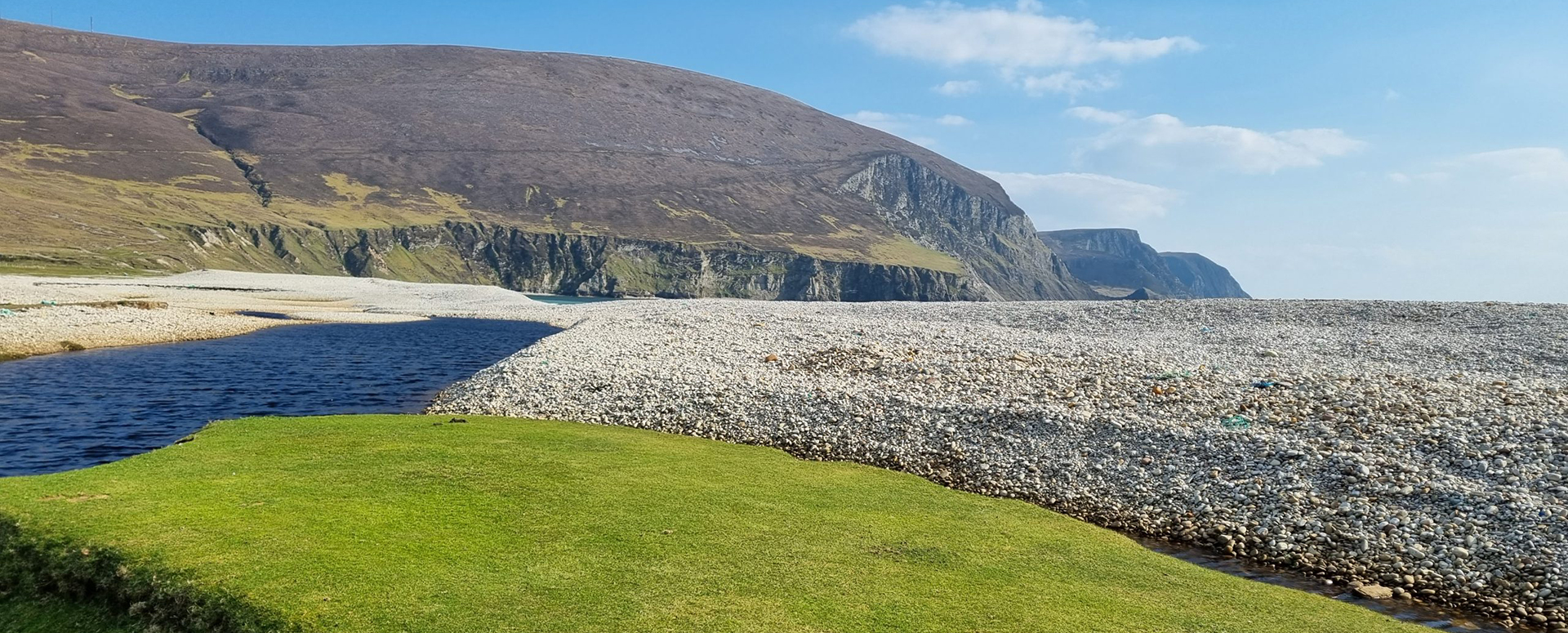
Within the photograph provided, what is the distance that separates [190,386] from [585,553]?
26968 mm

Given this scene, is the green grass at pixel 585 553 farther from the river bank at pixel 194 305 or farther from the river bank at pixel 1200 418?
the river bank at pixel 194 305

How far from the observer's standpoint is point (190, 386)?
98.9ft

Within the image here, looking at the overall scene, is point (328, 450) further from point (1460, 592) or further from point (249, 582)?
point (1460, 592)

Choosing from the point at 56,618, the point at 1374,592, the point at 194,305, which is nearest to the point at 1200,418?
the point at 1374,592

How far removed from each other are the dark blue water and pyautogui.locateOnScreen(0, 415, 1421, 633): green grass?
23.3ft

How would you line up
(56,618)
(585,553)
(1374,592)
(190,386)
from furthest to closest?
(190,386) < (1374,592) < (585,553) < (56,618)

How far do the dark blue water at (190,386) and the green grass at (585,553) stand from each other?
7.11 meters

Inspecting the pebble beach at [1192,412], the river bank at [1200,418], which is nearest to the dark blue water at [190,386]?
the pebble beach at [1192,412]

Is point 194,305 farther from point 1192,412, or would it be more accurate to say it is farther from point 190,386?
point 1192,412

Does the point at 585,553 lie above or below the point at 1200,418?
below

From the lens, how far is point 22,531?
11227mm

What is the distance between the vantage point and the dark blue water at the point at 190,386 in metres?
21.3

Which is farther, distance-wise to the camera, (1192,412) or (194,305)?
(194,305)

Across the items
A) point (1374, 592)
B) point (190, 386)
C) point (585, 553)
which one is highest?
point (585, 553)
